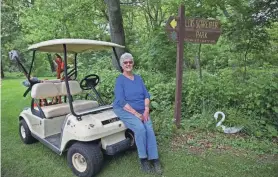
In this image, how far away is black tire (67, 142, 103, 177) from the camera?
292 cm

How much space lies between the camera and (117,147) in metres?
3.06

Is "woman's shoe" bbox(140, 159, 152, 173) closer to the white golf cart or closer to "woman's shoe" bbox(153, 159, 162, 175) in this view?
"woman's shoe" bbox(153, 159, 162, 175)

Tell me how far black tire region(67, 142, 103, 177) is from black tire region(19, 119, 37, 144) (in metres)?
1.15

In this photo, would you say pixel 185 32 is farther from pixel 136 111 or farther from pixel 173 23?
pixel 136 111

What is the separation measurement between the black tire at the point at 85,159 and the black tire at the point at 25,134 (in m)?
1.15

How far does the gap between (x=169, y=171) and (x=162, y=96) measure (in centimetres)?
209

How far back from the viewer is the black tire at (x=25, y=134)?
393 centimetres

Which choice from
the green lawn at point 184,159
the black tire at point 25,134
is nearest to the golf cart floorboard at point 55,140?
the green lawn at point 184,159

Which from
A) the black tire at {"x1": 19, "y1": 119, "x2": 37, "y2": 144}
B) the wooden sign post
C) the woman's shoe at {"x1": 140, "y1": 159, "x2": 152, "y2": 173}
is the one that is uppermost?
the wooden sign post

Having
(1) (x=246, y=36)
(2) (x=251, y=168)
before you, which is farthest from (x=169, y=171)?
(1) (x=246, y=36)

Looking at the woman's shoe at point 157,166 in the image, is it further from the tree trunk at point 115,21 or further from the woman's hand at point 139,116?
the tree trunk at point 115,21

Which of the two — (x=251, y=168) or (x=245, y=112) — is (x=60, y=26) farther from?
(x=251, y=168)

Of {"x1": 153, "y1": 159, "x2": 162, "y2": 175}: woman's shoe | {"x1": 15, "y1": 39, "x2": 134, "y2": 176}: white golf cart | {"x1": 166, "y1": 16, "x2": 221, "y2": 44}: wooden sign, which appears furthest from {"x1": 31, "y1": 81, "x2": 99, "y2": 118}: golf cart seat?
{"x1": 166, "y1": 16, "x2": 221, "y2": 44}: wooden sign

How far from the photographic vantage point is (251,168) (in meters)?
3.13
